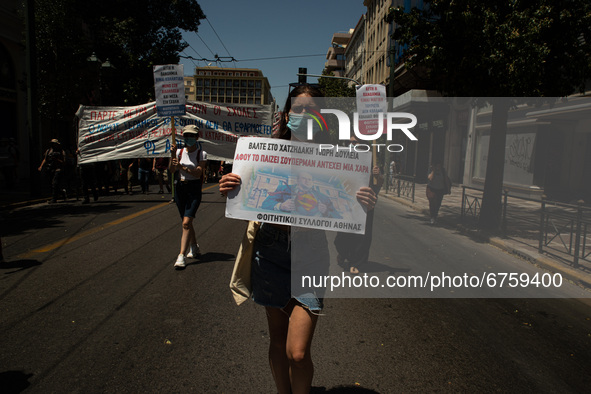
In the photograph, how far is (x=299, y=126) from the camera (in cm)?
238

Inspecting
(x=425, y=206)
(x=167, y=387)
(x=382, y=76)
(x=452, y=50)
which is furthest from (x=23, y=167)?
(x=382, y=76)

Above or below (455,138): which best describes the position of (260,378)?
below

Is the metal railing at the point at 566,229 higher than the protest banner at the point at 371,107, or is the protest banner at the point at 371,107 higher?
the protest banner at the point at 371,107

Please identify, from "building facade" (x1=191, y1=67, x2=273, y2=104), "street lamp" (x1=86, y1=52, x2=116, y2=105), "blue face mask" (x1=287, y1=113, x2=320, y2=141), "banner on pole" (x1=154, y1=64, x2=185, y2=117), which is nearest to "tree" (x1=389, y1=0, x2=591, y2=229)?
"banner on pole" (x1=154, y1=64, x2=185, y2=117)

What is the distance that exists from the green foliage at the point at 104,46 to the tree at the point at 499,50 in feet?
43.0

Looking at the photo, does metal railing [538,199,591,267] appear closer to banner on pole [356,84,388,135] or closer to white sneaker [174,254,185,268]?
banner on pole [356,84,388,135]

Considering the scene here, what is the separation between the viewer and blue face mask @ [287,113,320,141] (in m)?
2.37

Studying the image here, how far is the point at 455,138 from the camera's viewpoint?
1720 centimetres

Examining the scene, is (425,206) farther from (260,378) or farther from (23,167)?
(23,167)

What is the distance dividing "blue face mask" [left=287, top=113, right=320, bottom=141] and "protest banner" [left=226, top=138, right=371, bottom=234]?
79 mm

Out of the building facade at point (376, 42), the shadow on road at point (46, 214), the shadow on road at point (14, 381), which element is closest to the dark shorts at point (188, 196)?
the shadow on road at point (14, 381)

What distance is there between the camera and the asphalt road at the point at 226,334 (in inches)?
118

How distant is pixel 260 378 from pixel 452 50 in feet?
27.4

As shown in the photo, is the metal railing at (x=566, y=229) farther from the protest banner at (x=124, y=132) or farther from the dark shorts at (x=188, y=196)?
the protest banner at (x=124, y=132)
